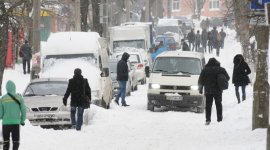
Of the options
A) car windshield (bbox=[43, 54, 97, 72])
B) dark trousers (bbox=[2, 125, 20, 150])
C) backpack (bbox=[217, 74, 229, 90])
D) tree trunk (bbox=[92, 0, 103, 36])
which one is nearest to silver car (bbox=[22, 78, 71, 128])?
car windshield (bbox=[43, 54, 97, 72])

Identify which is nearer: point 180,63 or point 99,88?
point 99,88

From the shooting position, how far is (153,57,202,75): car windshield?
57.1ft

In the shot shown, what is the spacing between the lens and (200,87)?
45.0 ft

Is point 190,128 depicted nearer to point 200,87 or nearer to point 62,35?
point 200,87

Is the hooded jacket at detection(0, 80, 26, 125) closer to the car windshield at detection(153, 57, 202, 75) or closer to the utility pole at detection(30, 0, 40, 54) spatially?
the car windshield at detection(153, 57, 202, 75)

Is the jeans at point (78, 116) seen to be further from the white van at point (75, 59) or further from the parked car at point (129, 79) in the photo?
the parked car at point (129, 79)

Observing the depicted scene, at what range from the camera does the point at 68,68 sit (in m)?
16.0

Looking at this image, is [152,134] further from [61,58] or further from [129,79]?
[129,79]

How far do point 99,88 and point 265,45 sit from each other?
5.65m

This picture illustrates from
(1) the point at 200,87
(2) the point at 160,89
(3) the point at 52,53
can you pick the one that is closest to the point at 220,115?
(1) the point at 200,87

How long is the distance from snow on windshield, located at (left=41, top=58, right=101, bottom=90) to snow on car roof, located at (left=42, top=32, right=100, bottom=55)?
0.87 ft

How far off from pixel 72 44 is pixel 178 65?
3.34 m

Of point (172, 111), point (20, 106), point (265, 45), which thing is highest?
point (265, 45)

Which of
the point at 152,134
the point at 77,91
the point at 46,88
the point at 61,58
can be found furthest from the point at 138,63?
the point at 152,134
